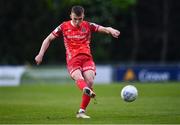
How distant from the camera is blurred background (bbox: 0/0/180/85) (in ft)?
157

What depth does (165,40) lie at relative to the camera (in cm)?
6931

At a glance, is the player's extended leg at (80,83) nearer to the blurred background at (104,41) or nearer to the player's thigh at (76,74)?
the player's thigh at (76,74)

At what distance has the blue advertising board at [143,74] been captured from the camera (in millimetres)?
47562

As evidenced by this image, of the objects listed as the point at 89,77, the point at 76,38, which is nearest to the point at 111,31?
the point at 76,38

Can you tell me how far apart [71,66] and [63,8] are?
45068mm

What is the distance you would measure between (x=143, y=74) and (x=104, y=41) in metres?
13.7

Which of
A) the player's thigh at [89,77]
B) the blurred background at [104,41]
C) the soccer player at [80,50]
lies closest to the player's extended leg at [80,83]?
the soccer player at [80,50]

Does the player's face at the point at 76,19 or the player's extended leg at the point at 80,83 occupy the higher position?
the player's face at the point at 76,19

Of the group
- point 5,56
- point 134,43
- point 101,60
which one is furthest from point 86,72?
point 134,43

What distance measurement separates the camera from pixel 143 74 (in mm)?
47688

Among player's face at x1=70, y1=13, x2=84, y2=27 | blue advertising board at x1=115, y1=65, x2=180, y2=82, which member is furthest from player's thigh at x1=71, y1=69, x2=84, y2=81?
blue advertising board at x1=115, y1=65, x2=180, y2=82

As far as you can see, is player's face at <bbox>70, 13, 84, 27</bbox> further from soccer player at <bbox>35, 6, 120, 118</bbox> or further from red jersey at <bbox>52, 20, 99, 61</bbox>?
red jersey at <bbox>52, 20, 99, 61</bbox>

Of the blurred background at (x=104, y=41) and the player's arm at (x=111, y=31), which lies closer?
the player's arm at (x=111, y=31)

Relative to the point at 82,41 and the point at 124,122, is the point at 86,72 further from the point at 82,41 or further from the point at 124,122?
the point at 124,122
